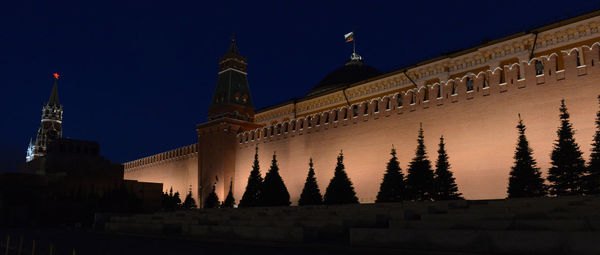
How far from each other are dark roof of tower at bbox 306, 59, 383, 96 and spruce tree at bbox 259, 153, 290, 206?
30.0 feet

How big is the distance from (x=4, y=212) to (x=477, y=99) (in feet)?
57.9

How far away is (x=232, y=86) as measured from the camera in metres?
28.2

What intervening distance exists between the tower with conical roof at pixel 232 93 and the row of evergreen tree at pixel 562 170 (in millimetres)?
16772

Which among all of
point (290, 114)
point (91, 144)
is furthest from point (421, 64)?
point (91, 144)

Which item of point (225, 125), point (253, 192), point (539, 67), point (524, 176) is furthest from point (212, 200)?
point (539, 67)

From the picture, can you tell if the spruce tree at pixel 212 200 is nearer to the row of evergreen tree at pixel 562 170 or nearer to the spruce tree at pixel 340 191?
the spruce tree at pixel 340 191

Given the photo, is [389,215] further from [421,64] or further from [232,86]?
[232,86]

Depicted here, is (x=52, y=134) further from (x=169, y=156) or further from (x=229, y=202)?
(x=229, y=202)

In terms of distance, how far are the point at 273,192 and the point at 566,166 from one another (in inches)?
409

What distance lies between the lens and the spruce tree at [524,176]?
42.1 ft

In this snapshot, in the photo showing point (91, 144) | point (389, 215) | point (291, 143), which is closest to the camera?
point (389, 215)

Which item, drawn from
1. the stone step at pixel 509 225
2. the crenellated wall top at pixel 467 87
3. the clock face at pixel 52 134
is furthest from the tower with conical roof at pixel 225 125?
the clock face at pixel 52 134

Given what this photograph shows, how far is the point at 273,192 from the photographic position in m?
19.4

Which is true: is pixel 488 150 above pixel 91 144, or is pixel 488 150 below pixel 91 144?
below
